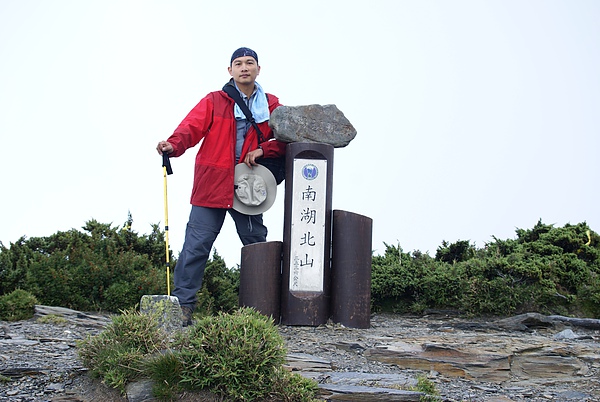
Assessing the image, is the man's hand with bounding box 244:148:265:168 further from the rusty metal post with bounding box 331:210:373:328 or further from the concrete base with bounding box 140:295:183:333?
the concrete base with bounding box 140:295:183:333

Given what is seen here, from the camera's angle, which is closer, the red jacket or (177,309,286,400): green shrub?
(177,309,286,400): green shrub

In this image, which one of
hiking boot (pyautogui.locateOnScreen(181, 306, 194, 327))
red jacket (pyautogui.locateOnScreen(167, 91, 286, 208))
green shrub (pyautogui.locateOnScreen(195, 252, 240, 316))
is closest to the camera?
hiking boot (pyautogui.locateOnScreen(181, 306, 194, 327))

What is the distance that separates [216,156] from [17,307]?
9.68 ft

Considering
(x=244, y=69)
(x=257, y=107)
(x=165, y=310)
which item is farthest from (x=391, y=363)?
(x=244, y=69)

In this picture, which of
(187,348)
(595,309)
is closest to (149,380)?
(187,348)

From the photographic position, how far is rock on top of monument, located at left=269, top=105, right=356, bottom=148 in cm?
741

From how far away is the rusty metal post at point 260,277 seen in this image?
7.20 metres

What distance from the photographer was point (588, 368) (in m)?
5.94

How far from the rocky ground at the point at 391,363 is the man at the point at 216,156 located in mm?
1126

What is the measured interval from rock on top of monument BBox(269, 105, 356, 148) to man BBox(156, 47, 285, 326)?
0.25 m

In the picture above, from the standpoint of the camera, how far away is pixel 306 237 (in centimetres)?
729

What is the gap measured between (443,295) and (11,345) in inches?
221

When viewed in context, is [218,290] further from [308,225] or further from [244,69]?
[244,69]

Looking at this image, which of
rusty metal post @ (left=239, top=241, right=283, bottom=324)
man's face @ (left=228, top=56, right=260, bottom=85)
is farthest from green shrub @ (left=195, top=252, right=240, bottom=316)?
man's face @ (left=228, top=56, right=260, bottom=85)
